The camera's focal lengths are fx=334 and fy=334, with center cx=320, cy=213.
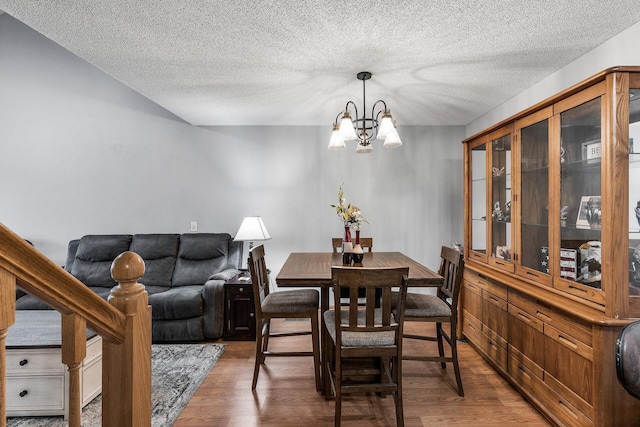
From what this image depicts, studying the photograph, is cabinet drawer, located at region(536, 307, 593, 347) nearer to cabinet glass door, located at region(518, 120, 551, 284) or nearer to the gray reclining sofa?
cabinet glass door, located at region(518, 120, 551, 284)

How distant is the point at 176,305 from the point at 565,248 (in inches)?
124

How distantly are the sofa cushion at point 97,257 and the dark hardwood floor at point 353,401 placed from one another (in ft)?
6.24

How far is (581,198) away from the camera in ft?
6.34

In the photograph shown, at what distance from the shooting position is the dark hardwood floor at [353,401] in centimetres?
209

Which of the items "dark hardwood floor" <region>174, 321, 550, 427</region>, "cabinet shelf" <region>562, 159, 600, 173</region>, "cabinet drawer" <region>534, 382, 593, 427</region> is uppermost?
"cabinet shelf" <region>562, 159, 600, 173</region>

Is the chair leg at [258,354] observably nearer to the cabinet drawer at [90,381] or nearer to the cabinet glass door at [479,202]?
the cabinet drawer at [90,381]

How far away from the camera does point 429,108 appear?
3.62 meters

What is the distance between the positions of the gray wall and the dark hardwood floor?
71.0 inches

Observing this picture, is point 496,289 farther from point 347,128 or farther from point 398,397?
point 347,128

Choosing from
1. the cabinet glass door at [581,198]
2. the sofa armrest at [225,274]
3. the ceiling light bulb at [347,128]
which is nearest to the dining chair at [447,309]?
the cabinet glass door at [581,198]

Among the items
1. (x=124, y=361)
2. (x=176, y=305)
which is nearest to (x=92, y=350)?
(x=176, y=305)

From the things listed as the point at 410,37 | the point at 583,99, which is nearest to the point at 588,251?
the point at 583,99

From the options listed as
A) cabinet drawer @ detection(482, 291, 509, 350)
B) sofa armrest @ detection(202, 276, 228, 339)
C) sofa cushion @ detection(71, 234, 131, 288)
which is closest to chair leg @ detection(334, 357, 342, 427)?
cabinet drawer @ detection(482, 291, 509, 350)

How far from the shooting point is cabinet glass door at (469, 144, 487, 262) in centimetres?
298
